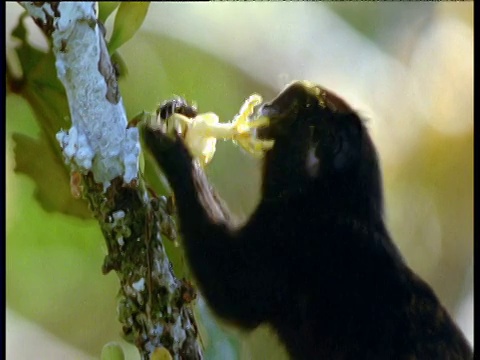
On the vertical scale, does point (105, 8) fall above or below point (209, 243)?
above

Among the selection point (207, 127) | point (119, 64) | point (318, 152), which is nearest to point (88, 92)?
point (119, 64)

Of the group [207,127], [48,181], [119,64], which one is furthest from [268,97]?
[48,181]

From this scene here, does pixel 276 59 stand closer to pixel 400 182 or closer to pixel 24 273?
pixel 400 182

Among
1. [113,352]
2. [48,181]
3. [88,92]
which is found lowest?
[113,352]

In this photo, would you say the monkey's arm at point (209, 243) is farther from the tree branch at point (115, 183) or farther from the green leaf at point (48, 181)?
the green leaf at point (48, 181)

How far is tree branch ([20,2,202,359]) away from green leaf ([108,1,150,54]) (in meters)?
0.02

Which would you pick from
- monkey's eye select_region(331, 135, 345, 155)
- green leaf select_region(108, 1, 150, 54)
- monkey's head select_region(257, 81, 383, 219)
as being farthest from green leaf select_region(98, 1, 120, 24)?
monkey's eye select_region(331, 135, 345, 155)

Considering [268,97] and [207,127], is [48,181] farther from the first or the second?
[268,97]

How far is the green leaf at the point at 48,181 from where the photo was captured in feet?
2.79

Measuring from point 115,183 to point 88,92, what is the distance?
0.43 ft

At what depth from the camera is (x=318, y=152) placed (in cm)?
87

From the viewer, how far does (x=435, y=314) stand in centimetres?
89

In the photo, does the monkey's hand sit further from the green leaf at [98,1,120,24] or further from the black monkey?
the green leaf at [98,1,120,24]

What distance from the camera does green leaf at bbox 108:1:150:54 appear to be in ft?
2.79
